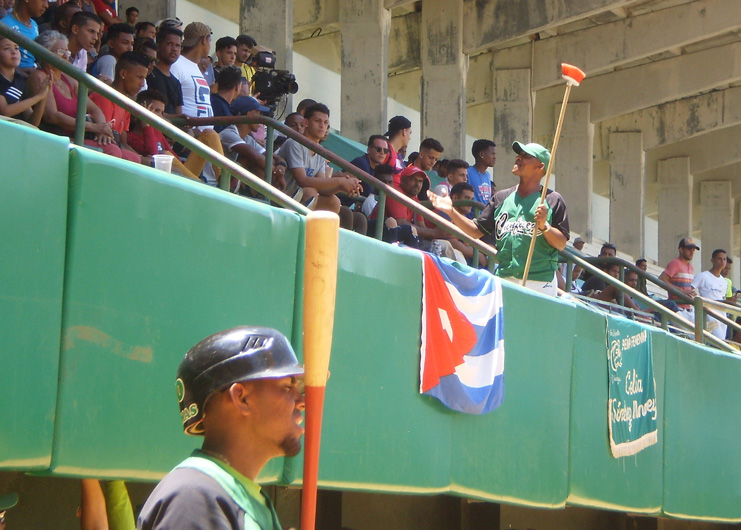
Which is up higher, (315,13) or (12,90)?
(315,13)

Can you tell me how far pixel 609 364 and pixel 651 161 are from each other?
21.9 m

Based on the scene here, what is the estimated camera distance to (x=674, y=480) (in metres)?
8.55

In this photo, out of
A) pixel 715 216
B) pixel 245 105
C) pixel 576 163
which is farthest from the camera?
pixel 715 216

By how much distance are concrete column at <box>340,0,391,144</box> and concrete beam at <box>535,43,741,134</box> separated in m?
8.13

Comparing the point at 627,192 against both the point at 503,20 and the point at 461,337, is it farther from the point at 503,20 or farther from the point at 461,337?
the point at 461,337

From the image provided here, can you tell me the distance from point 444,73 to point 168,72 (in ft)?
34.2

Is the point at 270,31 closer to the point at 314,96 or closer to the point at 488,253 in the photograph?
the point at 314,96

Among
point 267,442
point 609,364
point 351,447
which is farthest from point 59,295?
point 609,364

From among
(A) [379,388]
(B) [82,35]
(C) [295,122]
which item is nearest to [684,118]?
(C) [295,122]

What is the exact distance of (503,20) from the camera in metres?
18.4

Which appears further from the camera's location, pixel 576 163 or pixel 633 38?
pixel 576 163

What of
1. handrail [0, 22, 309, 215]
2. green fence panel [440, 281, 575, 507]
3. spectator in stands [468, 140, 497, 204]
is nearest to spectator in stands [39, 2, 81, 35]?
handrail [0, 22, 309, 215]

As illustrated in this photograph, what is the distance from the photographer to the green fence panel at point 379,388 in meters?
5.01

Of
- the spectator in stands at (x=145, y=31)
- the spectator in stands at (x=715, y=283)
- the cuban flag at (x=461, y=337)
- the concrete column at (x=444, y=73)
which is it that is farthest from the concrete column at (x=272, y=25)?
the cuban flag at (x=461, y=337)
